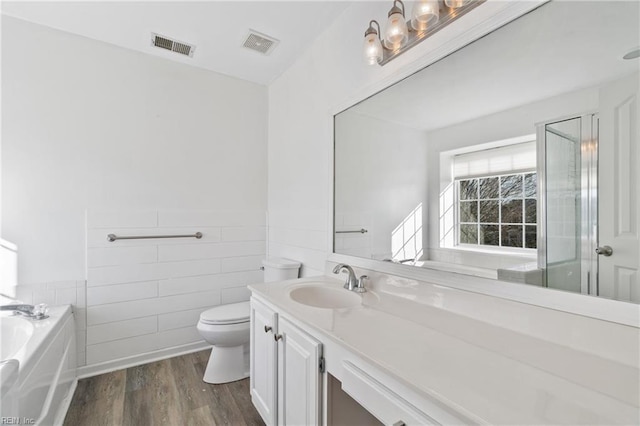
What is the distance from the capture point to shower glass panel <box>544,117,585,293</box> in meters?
0.89

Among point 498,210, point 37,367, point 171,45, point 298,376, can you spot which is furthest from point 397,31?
point 37,367

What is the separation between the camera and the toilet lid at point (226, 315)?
202 centimetres

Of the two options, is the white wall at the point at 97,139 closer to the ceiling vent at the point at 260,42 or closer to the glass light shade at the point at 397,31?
the ceiling vent at the point at 260,42

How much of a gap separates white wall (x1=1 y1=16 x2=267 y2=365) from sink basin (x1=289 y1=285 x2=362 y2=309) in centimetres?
123

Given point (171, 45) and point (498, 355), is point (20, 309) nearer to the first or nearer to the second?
point (171, 45)

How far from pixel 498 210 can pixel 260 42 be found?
2003 millimetres

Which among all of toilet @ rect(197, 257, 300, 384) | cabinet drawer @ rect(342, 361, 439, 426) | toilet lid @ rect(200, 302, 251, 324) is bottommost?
toilet @ rect(197, 257, 300, 384)

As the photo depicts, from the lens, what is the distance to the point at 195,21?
196 centimetres

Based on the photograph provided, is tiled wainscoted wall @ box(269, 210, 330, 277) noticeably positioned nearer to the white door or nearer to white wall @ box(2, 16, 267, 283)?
white wall @ box(2, 16, 267, 283)

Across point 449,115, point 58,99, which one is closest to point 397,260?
point 449,115

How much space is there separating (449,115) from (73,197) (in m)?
2.50

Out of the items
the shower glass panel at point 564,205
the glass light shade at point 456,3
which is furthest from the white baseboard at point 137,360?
the glass light shade at point 456,3

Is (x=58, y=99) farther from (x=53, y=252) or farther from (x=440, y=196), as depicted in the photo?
(x=440, y=196)

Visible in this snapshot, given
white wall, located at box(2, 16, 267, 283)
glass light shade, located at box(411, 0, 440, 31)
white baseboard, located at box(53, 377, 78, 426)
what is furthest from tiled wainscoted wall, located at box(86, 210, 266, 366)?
glass light shade, located at box(411, 0, 440, 31)
